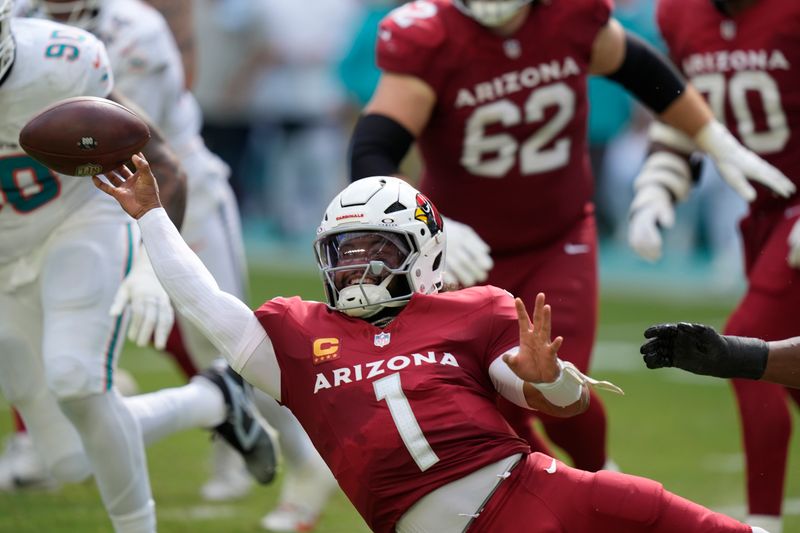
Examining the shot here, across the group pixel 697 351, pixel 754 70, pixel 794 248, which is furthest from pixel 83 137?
pixel 754 70

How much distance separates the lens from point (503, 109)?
4.78 m

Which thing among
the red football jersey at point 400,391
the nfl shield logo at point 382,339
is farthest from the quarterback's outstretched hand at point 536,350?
the nfl shield logo at point 382,339

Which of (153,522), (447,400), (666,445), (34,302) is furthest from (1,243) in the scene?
(666,445)

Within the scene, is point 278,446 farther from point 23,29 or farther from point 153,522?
point 23,29

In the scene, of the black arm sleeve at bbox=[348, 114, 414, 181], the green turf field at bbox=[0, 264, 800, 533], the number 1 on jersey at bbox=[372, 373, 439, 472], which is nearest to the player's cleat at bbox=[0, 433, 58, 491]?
the green turf field at bbox=[0, 264, 800, 533]

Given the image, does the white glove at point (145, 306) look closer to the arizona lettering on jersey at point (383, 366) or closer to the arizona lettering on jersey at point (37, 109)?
the arizona lettering on jersey at point (37, 109)

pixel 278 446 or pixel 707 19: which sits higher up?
pixel 707 19

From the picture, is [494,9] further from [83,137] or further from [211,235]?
[211,235]

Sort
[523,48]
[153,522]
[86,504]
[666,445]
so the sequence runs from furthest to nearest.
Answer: [666,445] < [86,504] < [523,48] < [153,522]

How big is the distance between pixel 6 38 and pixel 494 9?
149 cm

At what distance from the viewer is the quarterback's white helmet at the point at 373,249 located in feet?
11.8

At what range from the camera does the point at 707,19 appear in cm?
513

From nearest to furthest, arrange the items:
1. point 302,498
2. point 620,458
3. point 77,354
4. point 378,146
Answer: point 77,354 < point 378,146 < point 302,498 < point 620,458

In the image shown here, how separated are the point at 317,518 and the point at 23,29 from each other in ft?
6.61
